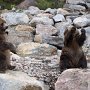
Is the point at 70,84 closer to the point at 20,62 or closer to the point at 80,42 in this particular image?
the point at 80,42

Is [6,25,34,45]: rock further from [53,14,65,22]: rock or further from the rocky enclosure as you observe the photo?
[53,14,65,22]: rock

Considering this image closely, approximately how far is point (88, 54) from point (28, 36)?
3.06 m

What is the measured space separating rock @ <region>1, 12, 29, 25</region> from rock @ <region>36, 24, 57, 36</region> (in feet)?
3.80

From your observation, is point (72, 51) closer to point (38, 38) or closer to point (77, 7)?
point (38, 38)

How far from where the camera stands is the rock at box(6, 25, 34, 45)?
14266 mm

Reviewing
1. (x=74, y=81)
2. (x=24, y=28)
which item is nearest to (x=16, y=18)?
(x=24, y=28)

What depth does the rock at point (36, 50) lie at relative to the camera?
12.3 metres

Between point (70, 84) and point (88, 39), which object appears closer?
point (70, 84)

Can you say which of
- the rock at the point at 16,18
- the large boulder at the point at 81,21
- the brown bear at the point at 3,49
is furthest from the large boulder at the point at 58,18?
the brown bear at the point at 3,49

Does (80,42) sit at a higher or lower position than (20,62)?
higher

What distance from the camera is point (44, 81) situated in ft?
30.8

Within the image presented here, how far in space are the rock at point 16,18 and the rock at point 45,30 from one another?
3.80 feet

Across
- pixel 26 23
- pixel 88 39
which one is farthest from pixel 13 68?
pixel 26 23

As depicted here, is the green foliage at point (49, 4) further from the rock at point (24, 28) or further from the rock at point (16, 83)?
the rock at point (16, 83)
